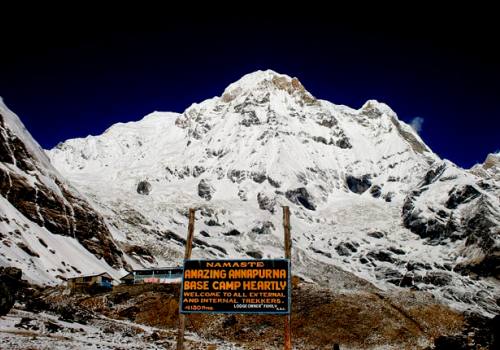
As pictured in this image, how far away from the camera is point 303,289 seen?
4906 centimetres

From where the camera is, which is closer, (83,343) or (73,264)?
(83,343)

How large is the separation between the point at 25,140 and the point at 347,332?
94648 millimetres

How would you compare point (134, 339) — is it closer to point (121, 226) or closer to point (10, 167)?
point (10, 167)

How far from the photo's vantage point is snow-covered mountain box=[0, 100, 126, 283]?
237 ft

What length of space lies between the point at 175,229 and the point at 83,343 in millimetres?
160819

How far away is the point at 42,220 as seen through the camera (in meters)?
91.9

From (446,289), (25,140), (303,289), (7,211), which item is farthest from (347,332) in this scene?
(446,289)

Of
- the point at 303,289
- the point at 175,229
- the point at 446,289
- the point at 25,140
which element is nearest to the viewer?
the point at 303,289

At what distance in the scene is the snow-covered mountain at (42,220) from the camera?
72356 mm

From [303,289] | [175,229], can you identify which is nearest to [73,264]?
[303,289]

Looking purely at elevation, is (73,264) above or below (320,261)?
below

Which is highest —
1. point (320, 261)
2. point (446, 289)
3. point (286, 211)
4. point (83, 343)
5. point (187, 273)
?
point (320, 261)

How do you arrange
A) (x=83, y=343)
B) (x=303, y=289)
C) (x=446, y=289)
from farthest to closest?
(x=446, y=289) < (x=303, y=289) < (x=83, y=343)

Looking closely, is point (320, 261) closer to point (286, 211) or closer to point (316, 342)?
point (316, 342)
